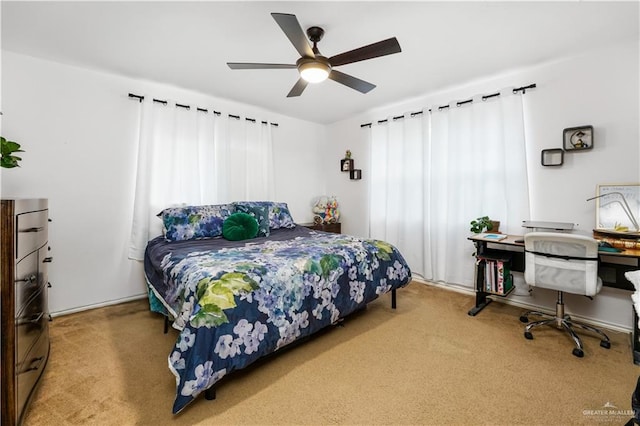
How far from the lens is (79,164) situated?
9.20 ft

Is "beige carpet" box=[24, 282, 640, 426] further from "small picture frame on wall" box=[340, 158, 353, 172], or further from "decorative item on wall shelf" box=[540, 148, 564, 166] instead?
"small picture frame on wall" box=[340, 158, 353, 172]

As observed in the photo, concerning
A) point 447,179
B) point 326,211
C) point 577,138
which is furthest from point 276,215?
point 577,138

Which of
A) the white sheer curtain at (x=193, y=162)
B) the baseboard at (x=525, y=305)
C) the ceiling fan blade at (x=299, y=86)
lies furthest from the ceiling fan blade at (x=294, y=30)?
the baseboard at (x=525, y=305)

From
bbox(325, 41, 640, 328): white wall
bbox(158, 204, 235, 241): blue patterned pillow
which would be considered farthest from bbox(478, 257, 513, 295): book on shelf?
bbox(158, 204, 235, 241): blue patterned pillow

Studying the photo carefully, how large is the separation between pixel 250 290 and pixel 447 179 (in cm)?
275

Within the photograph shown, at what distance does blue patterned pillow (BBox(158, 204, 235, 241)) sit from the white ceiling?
4.67 ft

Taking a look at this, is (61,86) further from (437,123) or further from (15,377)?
(437,123)

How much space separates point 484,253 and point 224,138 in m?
3.32

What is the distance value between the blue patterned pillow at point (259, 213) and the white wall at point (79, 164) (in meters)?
1.20

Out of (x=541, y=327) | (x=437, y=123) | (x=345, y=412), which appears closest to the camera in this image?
(x=345, y=412)

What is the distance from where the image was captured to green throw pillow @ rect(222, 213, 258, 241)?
2.92 metres

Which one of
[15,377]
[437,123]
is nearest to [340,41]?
[437,123]

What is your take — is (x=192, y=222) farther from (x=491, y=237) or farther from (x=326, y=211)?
(x=491, y=237)

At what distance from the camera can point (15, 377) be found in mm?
1273
